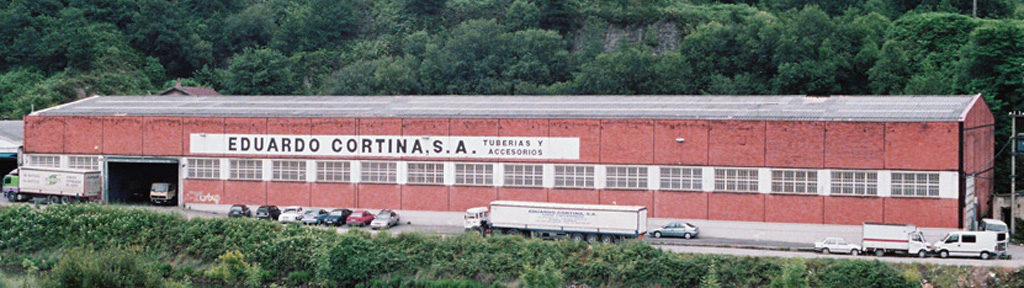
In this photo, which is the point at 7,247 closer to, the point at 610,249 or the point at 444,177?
the point at 444,177

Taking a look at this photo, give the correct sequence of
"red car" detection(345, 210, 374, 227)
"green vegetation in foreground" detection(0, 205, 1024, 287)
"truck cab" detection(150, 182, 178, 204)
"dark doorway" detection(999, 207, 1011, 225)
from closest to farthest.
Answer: "green vegetation in foreground" detection(0, 205, 1024, 287)
"dark doorway" detection(999, 207, 1011, 225)
"red car" detection(345, 210, 374, 227)
"truck cab" detection(150, 182, 178, 204)

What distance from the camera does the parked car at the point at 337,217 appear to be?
51.8 meters

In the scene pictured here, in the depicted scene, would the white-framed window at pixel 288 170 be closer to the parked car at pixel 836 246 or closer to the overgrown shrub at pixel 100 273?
the overgrown shrub at pixel 100 273

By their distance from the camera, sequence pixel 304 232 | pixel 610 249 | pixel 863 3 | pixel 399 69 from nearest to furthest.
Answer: pixel 610 249
pixel 304 232
pixel 399 69
pixel 863 3

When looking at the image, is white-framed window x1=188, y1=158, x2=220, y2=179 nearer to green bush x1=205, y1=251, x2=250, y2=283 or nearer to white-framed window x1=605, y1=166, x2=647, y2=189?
green bush x1=205, y1=251, x2=250, y2=283

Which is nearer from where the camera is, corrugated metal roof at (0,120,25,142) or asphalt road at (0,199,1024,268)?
asphalt road at (0,199,1024,268)

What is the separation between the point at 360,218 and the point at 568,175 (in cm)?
1030

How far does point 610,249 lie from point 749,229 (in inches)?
320

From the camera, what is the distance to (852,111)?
158 feet

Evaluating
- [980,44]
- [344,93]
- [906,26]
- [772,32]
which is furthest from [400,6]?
[980,44]

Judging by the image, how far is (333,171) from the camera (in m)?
54.9

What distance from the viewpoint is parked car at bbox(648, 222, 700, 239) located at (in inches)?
1883

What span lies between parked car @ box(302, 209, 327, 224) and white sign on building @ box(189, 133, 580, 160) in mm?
3541

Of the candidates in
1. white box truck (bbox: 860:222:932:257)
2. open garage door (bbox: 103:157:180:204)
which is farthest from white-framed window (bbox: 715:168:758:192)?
open garage door (bbox: 103:157:180:204)
